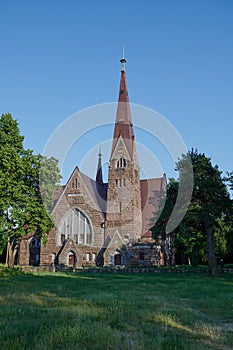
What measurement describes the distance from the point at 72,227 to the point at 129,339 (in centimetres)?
3993

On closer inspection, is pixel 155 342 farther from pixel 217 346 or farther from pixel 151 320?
pixel 151 320

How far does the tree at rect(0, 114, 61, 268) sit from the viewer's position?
2664 cm

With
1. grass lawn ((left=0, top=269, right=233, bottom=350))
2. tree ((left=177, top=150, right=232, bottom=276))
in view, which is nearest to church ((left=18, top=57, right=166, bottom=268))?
tree ((left=177, top=150, right=232, bottom=276))

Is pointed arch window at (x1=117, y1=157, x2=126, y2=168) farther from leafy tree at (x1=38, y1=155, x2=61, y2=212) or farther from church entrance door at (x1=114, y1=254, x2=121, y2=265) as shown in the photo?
leafy tree at (x1=38, y1=155, x2=61, y2=212)

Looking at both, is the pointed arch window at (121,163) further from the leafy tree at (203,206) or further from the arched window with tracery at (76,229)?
the leafy tree at (203,206)

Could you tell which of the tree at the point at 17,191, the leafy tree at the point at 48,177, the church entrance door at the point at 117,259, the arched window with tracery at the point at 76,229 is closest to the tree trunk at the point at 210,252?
the tree at the point at 17,191

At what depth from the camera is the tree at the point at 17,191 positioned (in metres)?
26.6

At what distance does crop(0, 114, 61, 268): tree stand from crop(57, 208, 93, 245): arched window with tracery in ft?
51.6

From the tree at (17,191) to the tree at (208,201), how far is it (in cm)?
1279

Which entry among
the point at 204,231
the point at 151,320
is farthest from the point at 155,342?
the point at 204,231

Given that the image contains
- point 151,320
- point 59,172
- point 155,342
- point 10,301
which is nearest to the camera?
point 155,342

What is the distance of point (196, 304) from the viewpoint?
10703 mm

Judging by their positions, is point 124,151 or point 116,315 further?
point 124,151

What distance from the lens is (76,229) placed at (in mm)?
44938
